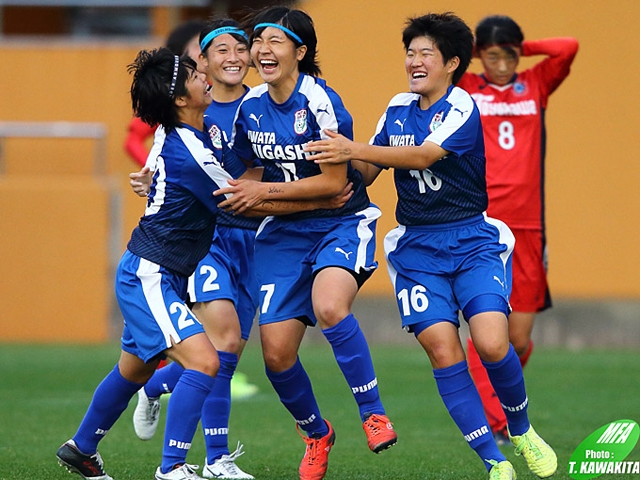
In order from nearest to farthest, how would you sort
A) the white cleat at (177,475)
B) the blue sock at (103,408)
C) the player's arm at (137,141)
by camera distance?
the white cleat at (177,475) < the blue sock at (103,408) < the player's arm at (137,141)

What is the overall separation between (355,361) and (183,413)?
0.92m

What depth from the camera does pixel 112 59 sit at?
14734 millimetres

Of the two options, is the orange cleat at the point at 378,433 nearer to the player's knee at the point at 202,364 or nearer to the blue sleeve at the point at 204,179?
the player's knee at the point at 202,364

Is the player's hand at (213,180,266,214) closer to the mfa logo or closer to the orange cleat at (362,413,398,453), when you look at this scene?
the orange cleat at (362,413,398,453)

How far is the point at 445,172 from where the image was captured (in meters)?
5.57

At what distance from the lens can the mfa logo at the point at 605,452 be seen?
221 inches

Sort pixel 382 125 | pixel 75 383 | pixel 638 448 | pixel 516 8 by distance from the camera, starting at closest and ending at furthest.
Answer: pixel 382 125 → pixel 638 448 → pixel 75 383 → pixel 516 8

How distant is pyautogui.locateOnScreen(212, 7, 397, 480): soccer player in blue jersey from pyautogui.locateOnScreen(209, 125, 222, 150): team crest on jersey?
0.34 ft

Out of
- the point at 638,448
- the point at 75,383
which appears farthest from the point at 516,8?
the point at 638,448

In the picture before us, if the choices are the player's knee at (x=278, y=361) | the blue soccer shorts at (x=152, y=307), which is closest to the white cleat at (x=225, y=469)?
the player's knee at (x=278, y=361)

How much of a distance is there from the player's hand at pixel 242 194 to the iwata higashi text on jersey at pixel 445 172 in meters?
0.71

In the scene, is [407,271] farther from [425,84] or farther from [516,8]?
[516,8]

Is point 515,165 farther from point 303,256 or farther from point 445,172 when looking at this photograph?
point 303,256

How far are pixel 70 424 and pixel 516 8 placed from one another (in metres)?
9.04
